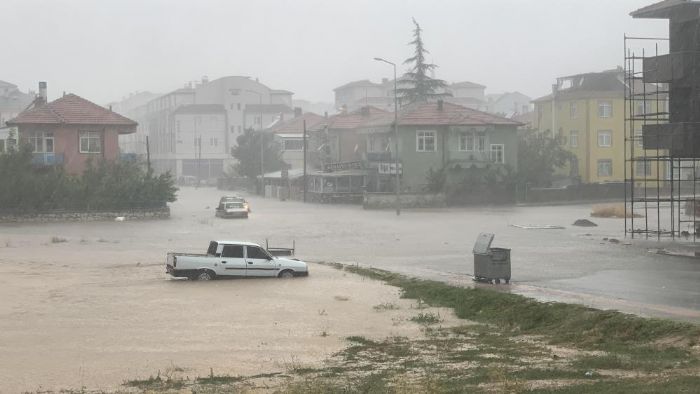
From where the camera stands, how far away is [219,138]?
149250 mm

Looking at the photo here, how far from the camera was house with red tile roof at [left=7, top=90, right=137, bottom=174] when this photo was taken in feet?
220

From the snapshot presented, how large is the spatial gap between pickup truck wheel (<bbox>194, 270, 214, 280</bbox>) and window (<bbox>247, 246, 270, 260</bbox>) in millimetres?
1323

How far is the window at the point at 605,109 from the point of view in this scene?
9088 centimetres

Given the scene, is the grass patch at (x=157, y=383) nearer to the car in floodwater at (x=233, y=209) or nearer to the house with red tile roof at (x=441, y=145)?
the car in floodwater at (x=233, y=209)

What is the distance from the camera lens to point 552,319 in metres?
19.0

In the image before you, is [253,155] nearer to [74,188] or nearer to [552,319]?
[74,188]

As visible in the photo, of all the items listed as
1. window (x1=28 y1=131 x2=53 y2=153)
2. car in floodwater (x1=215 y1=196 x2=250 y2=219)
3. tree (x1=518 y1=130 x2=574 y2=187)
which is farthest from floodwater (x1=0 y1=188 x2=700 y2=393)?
tree (x1=518 y1=130 x2=574 y2=187)

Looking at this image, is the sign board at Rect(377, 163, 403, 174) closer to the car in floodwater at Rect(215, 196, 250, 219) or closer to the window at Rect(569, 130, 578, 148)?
the car in floodwater at Rect(215, 196, 250, 219)

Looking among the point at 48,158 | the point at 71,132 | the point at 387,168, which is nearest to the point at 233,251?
the point at 48,158

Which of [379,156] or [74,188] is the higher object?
[379,156]

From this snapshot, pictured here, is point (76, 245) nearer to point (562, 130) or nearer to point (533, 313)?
Result: point (533, 313)

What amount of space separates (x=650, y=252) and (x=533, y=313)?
16.1 metres

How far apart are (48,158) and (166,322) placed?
162 ft

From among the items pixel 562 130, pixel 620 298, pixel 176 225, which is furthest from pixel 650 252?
pixel 562 130
